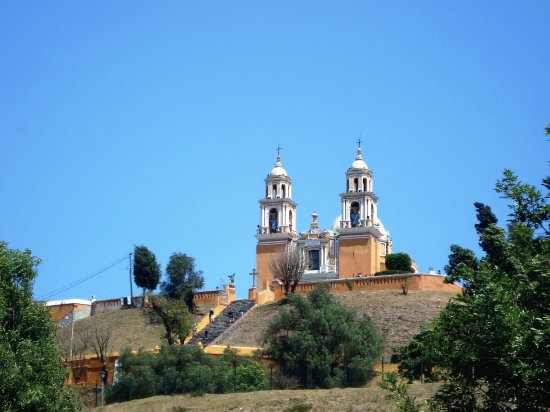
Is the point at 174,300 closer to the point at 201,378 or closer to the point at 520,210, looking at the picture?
the point at 201,378

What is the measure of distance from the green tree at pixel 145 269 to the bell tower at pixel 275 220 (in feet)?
22.2

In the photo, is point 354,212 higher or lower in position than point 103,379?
higher

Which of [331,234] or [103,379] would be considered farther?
[331,234]

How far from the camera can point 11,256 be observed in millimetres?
32562

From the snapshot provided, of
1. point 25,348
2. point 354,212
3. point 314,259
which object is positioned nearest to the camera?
point 25,348

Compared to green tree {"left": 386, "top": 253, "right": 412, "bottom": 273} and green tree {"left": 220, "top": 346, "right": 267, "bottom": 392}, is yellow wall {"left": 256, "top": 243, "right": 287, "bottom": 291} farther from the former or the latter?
green tree {"left": 220, "top": 346, "right": 267, "bottom": 392}

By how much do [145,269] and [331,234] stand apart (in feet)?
46.0

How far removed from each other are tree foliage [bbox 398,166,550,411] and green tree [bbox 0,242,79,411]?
35.3ft

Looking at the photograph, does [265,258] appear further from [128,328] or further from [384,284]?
[128,328]

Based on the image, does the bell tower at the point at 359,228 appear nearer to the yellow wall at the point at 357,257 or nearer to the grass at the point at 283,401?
the yellow wall at the point at 357,257

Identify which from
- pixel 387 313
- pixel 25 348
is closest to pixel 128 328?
pixel 387 313

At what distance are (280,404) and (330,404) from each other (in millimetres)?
1653

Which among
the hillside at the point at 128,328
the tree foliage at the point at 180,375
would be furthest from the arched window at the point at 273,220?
the tree foliage at the point at 180,375

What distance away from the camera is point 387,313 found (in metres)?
59.1
